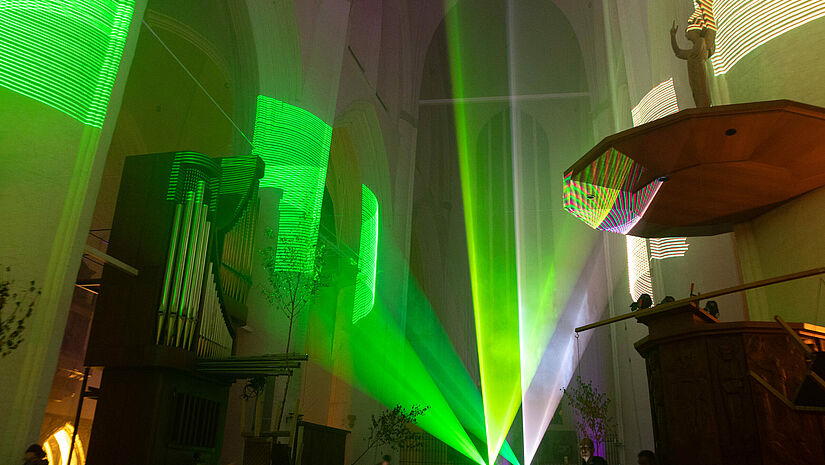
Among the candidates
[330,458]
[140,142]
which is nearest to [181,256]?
[330,458]

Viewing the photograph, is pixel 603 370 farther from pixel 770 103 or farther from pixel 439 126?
pixel 770 103

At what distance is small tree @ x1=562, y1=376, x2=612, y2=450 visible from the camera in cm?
1126

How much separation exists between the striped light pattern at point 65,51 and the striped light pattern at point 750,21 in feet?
17.6

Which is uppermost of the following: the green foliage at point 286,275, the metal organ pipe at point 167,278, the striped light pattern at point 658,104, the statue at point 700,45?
the striped light pattern at point 658,104

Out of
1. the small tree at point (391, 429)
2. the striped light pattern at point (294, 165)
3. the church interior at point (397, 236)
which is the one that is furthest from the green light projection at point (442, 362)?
the striped light pattern at point (294, 165)

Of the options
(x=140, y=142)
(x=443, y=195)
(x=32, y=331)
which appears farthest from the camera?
(x=443, y=195)

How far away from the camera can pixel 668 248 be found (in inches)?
284

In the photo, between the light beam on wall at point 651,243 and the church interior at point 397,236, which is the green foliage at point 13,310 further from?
the light beam on wall at point 651,243

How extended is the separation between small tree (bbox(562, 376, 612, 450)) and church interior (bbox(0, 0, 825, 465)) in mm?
334

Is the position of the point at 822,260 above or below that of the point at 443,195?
below

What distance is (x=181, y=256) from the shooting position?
5.28m

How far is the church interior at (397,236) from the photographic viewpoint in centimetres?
392

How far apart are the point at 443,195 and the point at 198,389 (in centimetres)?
1291

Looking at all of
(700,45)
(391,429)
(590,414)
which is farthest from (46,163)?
(590,414)
